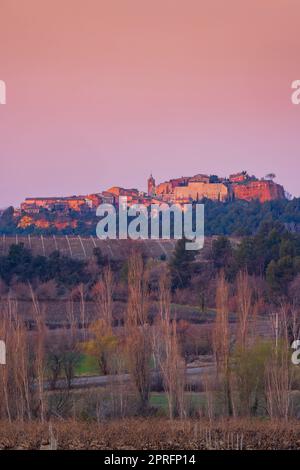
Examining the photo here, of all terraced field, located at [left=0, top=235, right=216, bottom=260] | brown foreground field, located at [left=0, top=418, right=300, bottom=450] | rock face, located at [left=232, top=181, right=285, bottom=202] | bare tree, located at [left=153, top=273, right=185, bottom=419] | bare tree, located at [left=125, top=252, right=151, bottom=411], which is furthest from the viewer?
rock face, located at [left=232, top=181, right=285, bottom=202]

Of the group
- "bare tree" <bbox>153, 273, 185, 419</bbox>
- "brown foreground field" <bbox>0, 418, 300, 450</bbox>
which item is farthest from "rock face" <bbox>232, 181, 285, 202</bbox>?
"brown foreground field" <bbox>0, 418, 300, 450</bbox>

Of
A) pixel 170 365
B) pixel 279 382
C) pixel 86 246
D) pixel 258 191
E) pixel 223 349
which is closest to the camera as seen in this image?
pixel 279 382

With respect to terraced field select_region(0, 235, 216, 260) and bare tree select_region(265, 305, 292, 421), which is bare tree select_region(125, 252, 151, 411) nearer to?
bare tree select_region(265, 305, 292, 421)

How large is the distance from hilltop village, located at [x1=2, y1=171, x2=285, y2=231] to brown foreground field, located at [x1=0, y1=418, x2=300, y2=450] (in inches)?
1001

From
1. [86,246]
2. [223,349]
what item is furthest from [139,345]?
[86,246]

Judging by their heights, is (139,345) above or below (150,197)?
below

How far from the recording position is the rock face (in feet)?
159

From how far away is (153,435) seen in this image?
44.4ft

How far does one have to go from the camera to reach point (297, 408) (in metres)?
14.9

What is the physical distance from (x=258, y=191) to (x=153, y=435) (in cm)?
3592

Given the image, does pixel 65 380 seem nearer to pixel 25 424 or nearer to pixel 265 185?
pixel 25 424

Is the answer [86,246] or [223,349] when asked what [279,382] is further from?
[86,246]

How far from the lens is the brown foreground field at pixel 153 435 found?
13.2m

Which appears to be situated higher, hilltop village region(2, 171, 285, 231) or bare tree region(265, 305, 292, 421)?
hilltop village region(2, 171, 285, 231)
